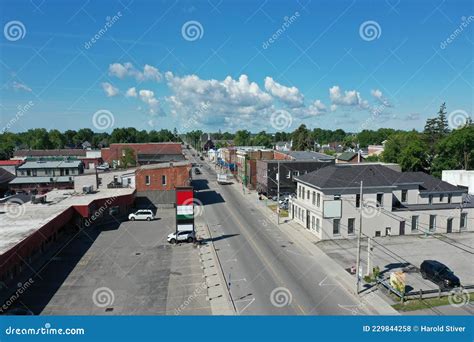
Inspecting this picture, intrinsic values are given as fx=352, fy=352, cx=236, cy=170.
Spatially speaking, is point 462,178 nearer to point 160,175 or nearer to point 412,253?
point 412,253

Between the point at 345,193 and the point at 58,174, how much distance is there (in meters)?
53.2

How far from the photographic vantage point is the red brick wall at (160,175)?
51094 millimetres

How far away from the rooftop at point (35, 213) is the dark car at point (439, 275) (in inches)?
1120

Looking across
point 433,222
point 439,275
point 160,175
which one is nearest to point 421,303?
point 439,275

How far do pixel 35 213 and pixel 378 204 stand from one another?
33948 millimetres

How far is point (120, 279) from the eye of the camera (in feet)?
81.6

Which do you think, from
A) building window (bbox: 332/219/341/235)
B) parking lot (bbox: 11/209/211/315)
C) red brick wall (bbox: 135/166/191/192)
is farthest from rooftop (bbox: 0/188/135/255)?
building window (bbox: 332/219/341/235)

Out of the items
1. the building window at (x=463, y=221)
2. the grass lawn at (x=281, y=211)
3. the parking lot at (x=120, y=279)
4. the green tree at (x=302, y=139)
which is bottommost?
the parking lot at (x=120, y=279)

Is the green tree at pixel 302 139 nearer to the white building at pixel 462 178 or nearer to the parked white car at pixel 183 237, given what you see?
the white building at pixel 462 178

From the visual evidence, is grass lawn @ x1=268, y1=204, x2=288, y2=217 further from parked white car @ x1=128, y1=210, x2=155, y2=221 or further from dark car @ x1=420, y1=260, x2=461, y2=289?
dark car @ x1=420, y1=260, x2=461, y2=289

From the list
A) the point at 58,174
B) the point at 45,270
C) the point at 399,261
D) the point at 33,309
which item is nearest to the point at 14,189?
the point at 58,174

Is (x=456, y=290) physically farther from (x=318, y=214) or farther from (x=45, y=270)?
(x=45, y=270)

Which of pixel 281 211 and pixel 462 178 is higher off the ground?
pixel 462 178

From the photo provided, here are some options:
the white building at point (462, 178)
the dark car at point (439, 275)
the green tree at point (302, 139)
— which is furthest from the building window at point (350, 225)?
the green tree at point (302, 139)
